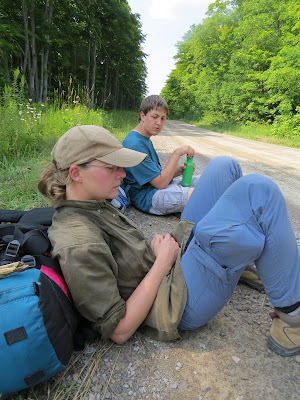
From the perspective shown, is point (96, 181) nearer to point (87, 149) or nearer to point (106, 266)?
point (87, 149)

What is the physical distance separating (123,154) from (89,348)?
1.08 metres

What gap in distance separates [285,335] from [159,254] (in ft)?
2.62

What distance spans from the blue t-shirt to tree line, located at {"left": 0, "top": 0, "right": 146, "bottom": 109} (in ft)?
32.1

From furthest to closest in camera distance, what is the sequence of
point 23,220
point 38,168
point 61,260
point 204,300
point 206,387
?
point 38,168 < point 23,220 < point 204,300 < point 206,387 < point 61,260

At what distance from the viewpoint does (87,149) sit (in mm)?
1260

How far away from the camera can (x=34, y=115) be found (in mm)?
4516

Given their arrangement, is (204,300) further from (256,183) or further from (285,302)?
(256,183)

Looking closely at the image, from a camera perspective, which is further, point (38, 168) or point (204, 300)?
point (38, 168)

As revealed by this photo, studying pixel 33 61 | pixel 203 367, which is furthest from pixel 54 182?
pixel 33 61

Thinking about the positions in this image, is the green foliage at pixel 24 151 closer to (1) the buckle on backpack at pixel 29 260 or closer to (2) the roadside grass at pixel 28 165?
(2) the roadside grass at pixel 28 165

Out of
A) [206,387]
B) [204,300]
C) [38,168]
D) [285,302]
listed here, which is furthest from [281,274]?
[38,168]

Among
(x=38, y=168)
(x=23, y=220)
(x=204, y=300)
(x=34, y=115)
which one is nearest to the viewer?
(x=204, y=300)

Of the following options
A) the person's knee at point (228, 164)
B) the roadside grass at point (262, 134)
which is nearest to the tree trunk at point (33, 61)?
the roadside grass at point (262, 134)

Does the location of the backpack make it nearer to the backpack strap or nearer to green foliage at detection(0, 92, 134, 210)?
the backpack strap
